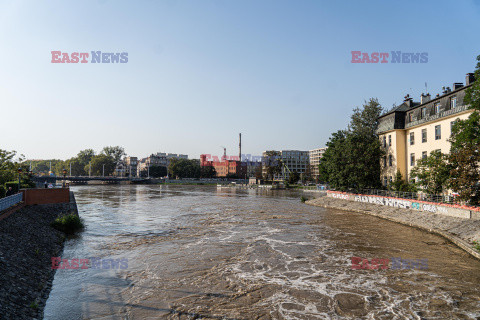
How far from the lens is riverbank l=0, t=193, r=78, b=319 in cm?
1005

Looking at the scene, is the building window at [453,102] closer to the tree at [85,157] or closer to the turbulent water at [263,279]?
the turbulent water at [263,279]

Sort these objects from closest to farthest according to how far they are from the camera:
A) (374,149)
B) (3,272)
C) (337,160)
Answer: (3,272) < (374,149) < (337,160)

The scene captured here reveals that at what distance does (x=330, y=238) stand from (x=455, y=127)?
14493 millimetres

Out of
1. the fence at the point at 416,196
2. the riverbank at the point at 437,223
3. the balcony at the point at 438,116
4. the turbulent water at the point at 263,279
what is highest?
the balcony at the point at 438,116

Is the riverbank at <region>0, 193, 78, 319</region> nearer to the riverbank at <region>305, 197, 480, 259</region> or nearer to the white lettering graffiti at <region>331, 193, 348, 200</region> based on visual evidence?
the riverbank at <region>305, 197, 480, 259</region>

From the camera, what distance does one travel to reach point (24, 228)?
19.2 meters

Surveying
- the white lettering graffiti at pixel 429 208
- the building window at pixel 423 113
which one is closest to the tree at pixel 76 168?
the building window at pixel 423 113

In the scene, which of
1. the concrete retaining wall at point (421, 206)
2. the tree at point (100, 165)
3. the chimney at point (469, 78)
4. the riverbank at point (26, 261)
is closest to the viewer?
the riverbank at point (26, 261)

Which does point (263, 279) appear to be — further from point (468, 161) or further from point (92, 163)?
point (92, 163)

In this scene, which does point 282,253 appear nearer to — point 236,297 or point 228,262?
point 228,262

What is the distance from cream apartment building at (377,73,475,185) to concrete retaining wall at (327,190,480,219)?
13.8 feet

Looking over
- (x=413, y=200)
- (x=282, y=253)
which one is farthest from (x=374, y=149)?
(x=282, y=253)

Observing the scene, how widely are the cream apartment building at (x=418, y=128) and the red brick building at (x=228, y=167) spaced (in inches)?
5806

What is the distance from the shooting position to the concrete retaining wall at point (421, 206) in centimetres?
2312
